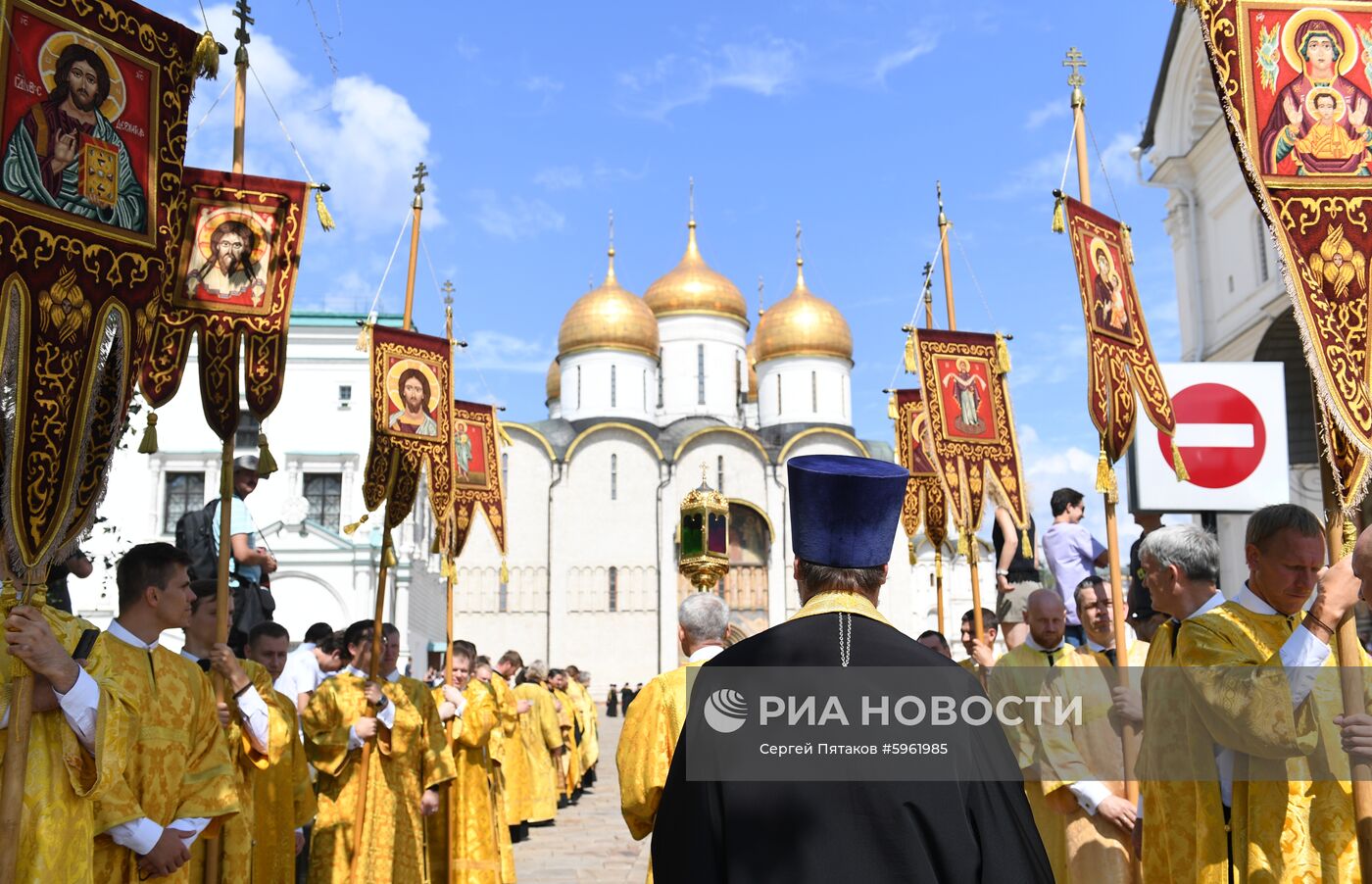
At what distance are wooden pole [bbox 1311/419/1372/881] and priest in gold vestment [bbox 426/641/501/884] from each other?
5.87 m

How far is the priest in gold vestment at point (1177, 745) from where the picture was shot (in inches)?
159

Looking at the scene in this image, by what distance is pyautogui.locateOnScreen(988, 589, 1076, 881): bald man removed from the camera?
18.7 feet

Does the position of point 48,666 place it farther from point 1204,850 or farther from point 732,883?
point 1204,850

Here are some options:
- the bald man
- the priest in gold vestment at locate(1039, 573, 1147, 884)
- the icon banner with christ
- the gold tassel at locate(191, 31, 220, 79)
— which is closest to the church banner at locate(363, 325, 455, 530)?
the gold tassel at locate(191, 31, 220, 79)

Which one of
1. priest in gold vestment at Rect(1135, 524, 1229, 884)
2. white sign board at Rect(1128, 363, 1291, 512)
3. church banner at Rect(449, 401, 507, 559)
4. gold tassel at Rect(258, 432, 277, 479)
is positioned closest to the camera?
priest in gold vestment at Rect(1135, 524, 1229, 884)

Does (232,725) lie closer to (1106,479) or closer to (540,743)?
(1106,479)

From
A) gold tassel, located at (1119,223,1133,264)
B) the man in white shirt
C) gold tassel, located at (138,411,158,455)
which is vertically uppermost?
gold tassel, located at (1119,223,1133,264)

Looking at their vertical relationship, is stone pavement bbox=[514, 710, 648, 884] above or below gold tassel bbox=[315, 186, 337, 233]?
below

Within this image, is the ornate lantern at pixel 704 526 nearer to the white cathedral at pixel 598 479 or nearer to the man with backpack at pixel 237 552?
the man with backpack at pixel 237 552

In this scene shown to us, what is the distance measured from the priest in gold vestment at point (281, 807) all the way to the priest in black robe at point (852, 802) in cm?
403

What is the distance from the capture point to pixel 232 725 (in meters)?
5.70

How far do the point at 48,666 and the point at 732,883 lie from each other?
90.9 inches

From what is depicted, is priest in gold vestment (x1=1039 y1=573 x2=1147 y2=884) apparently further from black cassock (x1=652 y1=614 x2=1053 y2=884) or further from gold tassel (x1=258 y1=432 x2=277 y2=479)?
gold tassel (x1=258 y1=432 x2=277 y2=479)

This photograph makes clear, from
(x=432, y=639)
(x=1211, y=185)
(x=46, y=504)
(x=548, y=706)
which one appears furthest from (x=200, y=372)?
(x=432, y=639)
